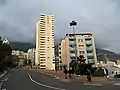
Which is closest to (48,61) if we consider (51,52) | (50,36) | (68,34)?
(51,52)

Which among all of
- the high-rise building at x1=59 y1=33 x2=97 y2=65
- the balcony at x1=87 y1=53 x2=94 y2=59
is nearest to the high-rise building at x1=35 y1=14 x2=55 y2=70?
the high-rise building at x1=59 y1=33 x2=97 y2=65

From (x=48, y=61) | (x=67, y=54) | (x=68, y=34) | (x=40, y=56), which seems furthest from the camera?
(x=40, y=56)

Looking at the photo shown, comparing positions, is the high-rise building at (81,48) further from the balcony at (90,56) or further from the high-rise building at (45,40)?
the high-rise building at (45,40)

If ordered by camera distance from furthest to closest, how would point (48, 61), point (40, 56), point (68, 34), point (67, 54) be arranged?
point (40, 56) < point (48, 61) < point (68, 34) < point (67, 54)

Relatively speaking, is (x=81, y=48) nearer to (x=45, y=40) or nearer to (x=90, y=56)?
(x=90, y=56)

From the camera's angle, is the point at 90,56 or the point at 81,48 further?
the point at 81,48

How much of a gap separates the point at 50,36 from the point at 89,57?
165 feet

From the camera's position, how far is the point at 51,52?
150 m

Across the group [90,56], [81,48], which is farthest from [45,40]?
[90,56]

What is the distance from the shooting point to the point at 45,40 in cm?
15662

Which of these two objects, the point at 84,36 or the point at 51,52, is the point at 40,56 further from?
the point at 84,36

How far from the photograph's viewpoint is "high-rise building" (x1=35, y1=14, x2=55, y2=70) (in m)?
152

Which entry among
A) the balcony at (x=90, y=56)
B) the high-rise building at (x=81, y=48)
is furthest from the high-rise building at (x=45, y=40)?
the balcony at (x=90, y=56)

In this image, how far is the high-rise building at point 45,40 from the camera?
152 m
